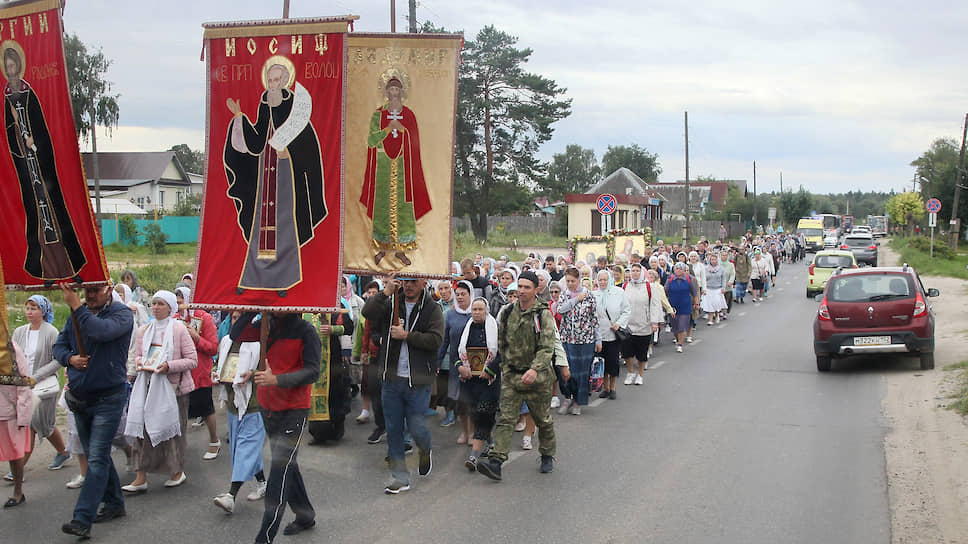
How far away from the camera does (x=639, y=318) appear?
510 inches

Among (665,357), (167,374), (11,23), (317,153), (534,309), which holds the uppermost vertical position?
(11,23)

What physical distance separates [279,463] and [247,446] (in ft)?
3.80

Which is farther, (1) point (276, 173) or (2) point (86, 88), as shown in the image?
(2) point (86, 88)

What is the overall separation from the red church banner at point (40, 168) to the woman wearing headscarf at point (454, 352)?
3.68 meters

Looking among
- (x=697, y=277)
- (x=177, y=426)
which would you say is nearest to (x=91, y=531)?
(x=177, y=426)

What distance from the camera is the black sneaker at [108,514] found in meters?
6.75

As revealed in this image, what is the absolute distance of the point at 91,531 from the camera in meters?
6.51

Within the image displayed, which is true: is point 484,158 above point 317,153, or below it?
above

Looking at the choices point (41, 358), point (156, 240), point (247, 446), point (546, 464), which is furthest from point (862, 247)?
point (41, 358)

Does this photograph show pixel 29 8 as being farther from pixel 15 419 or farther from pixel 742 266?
pixel 742 266

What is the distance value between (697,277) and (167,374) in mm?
14981

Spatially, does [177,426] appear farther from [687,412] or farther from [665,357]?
[665,357]

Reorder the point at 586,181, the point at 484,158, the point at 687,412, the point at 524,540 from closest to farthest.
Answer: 1. the point at 524,540
2. the point at 687,412
3. the point at 484,158
4. the point at 586,181

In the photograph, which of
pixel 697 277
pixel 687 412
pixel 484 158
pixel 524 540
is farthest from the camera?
pixel 484 158
